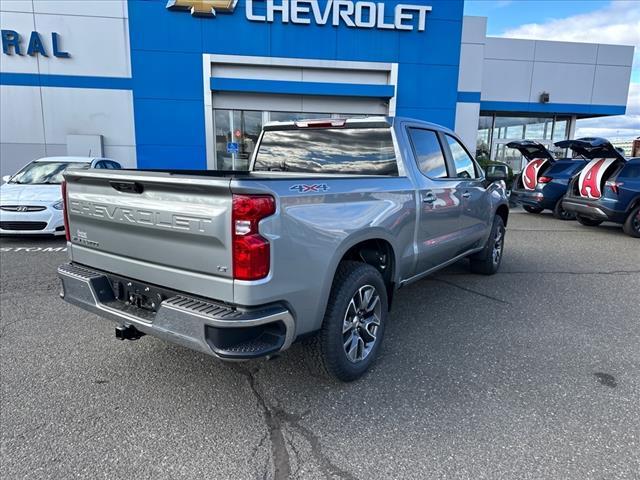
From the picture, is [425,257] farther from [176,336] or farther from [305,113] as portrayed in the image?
[305,113]

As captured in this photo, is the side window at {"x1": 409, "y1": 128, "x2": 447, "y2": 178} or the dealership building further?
the dealership building

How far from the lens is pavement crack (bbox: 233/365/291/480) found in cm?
236

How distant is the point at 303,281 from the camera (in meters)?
2.65

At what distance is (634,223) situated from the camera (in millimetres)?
9641

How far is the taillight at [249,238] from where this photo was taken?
2.34 metres

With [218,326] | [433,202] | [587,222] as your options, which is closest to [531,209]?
[587,222]

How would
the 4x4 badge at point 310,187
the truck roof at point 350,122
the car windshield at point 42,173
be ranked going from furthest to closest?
the car windshield at point 42,173
the truck roof at point 350,122
the 4x4 badge at point 310,187

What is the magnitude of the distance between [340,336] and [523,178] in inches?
465

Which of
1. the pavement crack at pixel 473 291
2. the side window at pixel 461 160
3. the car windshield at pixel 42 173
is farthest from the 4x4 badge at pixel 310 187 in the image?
the car windshield at pixel 42 173

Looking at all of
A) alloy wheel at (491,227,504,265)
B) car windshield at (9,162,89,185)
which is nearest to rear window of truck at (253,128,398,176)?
alloy wheel at (491,227,504,265)

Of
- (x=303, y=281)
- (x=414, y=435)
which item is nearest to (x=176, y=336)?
(x=303, y=281)

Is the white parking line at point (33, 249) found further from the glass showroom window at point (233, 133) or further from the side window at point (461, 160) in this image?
the glass showroom window at point (233, 133)

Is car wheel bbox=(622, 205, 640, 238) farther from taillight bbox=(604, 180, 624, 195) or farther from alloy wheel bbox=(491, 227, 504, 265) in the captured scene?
alloy wheel bbox=(491, 227, 504, 265)

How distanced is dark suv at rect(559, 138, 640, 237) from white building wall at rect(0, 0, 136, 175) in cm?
1336
